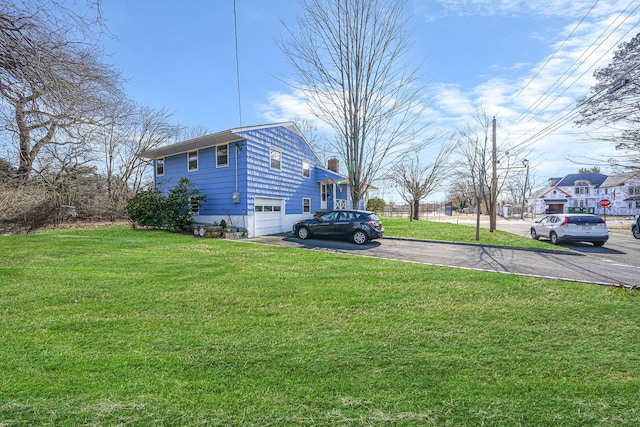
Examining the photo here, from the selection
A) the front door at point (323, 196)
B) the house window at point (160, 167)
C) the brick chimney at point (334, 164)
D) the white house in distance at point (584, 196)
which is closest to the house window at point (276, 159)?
the front door at point (323, 196)

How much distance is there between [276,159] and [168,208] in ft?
19.0

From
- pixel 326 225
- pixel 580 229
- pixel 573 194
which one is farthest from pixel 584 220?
pixel 573 194

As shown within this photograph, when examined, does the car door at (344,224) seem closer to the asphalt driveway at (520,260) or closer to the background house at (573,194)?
the asphalt driveway at (520,260)

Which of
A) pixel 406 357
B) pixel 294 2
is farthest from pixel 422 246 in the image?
pixel 294 2

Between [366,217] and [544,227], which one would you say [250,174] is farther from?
[544,227]

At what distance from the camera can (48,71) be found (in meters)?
4.65

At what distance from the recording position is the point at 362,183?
44.1 feet

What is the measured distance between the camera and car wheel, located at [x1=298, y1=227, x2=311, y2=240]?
1258 cm

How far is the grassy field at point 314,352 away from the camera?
198 centimetres

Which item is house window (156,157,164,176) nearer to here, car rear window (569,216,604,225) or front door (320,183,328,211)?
front door (320,183,328,211)

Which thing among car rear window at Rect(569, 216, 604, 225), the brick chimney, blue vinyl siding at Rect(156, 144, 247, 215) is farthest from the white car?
the brick chimney

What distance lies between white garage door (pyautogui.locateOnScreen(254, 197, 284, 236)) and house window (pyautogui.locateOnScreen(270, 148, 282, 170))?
70.0 inches

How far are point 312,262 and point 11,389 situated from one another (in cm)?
536

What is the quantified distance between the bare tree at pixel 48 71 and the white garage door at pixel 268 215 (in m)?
8.53
